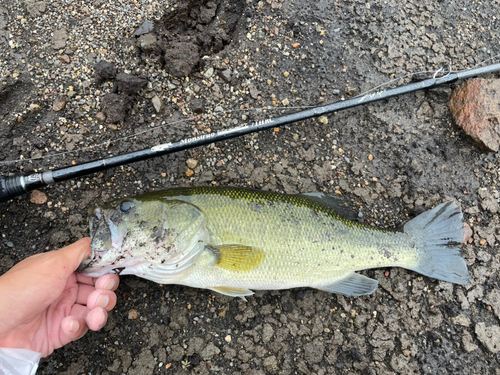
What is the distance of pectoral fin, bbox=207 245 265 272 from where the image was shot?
261 cm

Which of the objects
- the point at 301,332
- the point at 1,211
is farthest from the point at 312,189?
the point at 1,211

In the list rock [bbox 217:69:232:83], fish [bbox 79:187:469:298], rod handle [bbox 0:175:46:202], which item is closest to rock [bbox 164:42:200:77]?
rock [bbox 217:69:232:83]

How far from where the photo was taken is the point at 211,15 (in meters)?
3.30

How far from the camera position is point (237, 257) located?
261 centimetres

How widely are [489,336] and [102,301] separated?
358cm

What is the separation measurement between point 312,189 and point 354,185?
0.45 m

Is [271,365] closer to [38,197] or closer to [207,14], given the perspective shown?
[38,197]

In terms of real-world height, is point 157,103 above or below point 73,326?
above

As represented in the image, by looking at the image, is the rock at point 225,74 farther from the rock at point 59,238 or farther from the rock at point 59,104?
the rock at point 59,238

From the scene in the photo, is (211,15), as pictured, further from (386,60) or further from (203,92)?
(386,60)

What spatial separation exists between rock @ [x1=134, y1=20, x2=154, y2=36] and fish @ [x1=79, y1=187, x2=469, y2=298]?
177cm

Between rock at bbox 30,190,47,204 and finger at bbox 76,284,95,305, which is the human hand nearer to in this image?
finger at bbox 76,284,95,305

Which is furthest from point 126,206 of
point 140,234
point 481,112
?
point 481,112

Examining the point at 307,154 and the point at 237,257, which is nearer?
the point at 237,257
